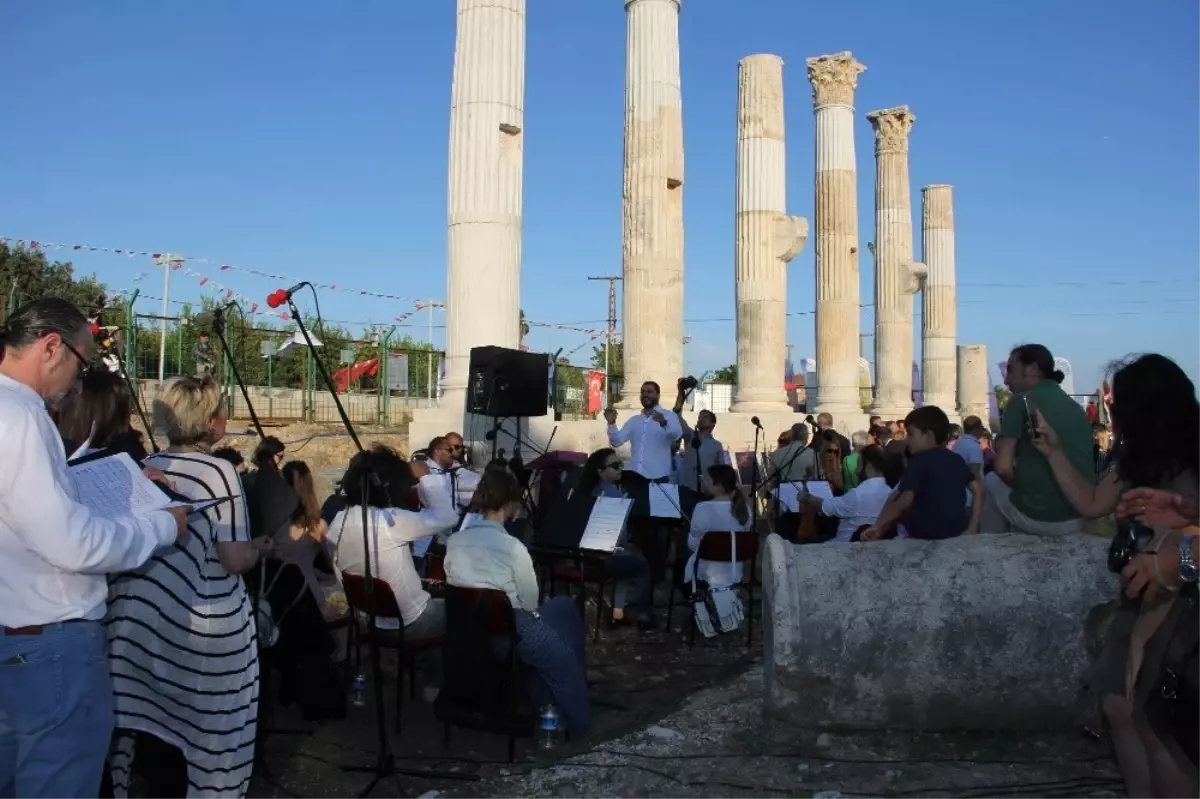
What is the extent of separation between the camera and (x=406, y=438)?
→ 1928cm

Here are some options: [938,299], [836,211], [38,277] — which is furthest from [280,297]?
[38,277]

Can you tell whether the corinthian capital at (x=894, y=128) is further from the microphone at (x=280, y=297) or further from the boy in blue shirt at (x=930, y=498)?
the microphone at (x=280, y=297)

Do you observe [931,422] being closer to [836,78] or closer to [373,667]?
[373,667]

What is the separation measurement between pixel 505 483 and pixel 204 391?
205cm

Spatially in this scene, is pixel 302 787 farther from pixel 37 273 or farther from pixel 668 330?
pixel 37 273

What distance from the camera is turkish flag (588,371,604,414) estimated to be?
2617 cm

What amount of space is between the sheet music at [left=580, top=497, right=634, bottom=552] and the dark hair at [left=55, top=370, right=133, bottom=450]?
3.53 metres

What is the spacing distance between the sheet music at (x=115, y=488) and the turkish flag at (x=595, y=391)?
73.8 feet

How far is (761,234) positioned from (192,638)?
17.3 meters

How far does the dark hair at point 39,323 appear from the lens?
285cm

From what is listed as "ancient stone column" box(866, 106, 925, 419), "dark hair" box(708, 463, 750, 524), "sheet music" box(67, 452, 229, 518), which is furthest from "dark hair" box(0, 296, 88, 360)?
"ancient stone column" box(866, 106, 925, 419)

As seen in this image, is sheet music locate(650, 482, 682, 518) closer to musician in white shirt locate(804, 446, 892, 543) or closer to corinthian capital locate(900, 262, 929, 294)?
musician in white shirt locate(804, 446, 892, 543)

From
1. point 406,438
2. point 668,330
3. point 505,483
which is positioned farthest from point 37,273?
point 505,483

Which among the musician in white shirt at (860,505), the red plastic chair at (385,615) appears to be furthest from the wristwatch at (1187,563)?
the musician in white shirt at (860,505)
